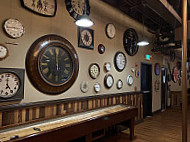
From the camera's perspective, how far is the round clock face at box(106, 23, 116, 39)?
3.80 metres

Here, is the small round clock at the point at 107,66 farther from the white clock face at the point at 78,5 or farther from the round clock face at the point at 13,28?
the round clock face at the point at 13,28

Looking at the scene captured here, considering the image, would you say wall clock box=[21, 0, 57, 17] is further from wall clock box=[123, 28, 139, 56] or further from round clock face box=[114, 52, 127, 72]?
wall clock box=[123, 28, 139, 56]

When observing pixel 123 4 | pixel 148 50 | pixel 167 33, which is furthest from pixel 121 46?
pixel 167 33

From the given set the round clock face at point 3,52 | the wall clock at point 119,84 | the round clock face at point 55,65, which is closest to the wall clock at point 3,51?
the round clock face at point 3,52

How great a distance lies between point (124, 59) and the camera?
439 cm

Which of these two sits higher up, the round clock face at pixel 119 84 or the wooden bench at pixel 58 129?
the round clock face at pixel 119 84

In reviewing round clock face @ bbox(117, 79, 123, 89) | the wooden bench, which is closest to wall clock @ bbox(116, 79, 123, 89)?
round clock face @ bbox(117, 79, 123, 89)

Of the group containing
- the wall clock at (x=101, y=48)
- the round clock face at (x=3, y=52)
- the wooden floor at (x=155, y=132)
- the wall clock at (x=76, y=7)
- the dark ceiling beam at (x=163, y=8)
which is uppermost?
the dark ceiling beam at (x=163, y=8)

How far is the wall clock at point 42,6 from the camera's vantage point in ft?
7.52

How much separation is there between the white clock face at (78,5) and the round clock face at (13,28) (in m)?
1.20

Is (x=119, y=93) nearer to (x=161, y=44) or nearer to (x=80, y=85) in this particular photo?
(x=80, y=85)

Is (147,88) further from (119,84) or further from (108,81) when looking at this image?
(108,81)

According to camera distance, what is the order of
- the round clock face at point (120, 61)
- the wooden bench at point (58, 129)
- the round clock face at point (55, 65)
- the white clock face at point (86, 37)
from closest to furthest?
the wooden bench at point (58, 129) < the round clock face at point (55, 65) < the white clock face at point (86, 37) < the round clock face at point (120, 61)

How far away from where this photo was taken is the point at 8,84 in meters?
2.05
